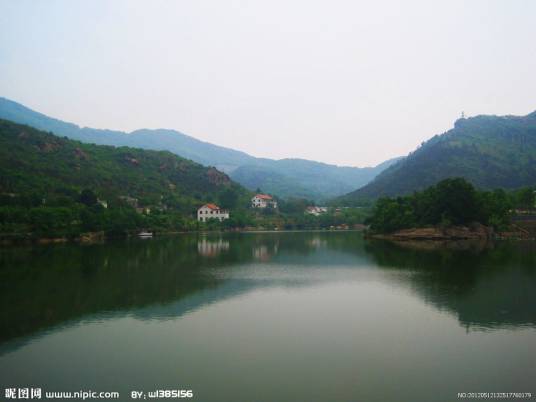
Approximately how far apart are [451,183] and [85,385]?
61.7 meters

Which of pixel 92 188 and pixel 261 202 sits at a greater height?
pixel 92 188

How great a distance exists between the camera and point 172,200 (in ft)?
321

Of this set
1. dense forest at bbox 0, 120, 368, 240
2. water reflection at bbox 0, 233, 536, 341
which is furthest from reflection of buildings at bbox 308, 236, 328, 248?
dense forest at bbox 0, 120, 368, 240

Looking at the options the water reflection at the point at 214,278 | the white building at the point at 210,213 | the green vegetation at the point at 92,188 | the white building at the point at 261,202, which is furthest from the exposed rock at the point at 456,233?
the white building at the point at 261,202

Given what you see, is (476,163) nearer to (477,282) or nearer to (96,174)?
(96,174)

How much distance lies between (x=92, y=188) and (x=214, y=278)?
60.8 meters

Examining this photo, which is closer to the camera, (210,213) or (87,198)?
(87,198)

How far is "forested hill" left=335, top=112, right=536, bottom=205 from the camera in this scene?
414ft

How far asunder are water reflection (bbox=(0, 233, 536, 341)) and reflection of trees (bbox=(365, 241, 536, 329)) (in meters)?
0.05

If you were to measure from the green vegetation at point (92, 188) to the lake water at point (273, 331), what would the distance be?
2769 cm

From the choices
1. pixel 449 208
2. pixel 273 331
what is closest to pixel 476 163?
pixel 449 208

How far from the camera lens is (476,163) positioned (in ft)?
445

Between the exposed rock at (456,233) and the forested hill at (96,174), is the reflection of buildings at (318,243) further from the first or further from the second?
the forested hill at (96,174)

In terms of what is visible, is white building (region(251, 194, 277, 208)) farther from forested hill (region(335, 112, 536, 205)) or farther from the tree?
the tree
